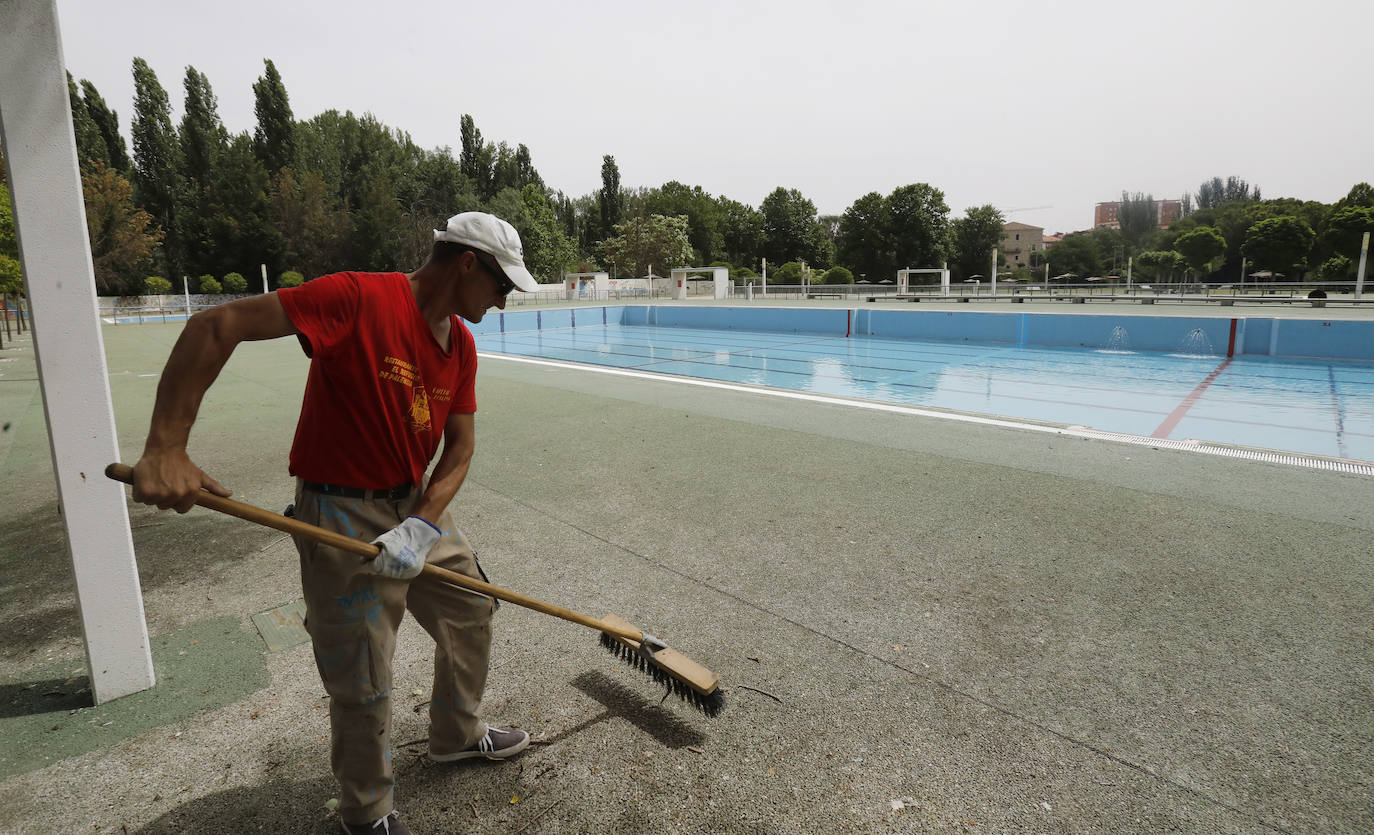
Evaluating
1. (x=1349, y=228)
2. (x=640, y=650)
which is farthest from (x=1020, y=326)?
(x=1349, y=228)

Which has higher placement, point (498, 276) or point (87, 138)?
point (87, 138)

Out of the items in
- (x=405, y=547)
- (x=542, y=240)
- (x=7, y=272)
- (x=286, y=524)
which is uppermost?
(x=542, y=240)

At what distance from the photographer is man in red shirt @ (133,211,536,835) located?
5.71 ft

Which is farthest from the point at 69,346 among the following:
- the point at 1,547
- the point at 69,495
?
the point at 1,547

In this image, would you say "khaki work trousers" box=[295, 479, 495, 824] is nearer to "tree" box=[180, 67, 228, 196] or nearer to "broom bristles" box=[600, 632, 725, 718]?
"broom bristles" box=[600, 632, 725, 718]

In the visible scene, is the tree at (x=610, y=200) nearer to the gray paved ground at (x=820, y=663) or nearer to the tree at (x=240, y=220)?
the tree at (x=240, y=220)

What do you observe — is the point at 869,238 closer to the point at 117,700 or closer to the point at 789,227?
the point at 789,227

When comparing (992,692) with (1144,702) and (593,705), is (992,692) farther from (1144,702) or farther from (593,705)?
(593,705)

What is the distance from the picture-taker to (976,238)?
74562 mm

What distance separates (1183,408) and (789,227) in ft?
221

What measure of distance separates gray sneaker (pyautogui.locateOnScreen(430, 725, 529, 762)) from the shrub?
48.8 metres

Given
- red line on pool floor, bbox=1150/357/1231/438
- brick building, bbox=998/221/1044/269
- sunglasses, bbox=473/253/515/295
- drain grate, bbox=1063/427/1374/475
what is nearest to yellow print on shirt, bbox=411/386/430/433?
sunglasses, bbox=473/253/515/295

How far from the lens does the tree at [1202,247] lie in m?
68.4

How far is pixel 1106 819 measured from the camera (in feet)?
6.77
